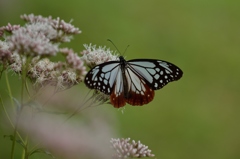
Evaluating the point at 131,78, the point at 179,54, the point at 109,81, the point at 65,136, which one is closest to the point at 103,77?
the point at 109,81

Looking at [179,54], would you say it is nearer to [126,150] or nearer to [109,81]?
[109,81]

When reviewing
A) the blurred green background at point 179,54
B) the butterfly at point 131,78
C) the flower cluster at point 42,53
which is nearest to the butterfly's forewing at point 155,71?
the butterfly at point 131,78

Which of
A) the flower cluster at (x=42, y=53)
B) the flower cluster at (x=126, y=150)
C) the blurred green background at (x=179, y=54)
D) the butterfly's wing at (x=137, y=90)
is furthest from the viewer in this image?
the blurred green background at (x=179, y=54)

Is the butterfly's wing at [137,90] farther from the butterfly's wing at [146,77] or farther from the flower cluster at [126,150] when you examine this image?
the flower cluster at [126,150]

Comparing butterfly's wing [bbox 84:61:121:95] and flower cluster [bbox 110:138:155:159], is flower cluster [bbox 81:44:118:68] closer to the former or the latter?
butterfly's wing [bbox 84:61:121:95]

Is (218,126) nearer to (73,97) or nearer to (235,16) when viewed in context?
(235,16)

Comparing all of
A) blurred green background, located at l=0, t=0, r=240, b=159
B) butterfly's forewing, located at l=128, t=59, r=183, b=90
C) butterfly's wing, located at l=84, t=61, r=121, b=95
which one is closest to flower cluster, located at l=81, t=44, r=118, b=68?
butterfly's wing, located at l=84, t=61, r=121, b=95

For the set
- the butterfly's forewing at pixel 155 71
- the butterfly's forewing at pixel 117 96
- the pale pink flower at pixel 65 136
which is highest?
the butterfly's forewing at pixel 155 71
